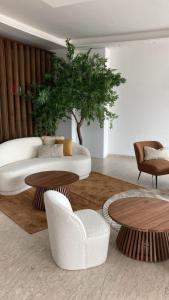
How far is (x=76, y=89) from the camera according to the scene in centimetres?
547

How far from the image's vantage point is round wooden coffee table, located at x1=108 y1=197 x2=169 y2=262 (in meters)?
2.35

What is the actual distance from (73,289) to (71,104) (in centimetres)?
415

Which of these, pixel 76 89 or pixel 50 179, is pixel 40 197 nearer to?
pixel 50 179

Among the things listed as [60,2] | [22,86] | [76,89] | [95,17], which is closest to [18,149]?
[22,86]

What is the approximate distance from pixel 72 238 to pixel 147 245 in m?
0.77

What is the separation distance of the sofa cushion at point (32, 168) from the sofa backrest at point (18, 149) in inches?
6.3

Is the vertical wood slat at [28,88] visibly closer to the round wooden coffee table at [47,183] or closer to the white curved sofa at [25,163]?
the white curved sofa at [25,163]

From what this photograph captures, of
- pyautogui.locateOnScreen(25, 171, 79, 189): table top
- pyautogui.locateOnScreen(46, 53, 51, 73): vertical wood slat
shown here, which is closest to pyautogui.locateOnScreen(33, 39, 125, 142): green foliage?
pyautogui.locateOnScreen(46, 53, 51, 73): vertical wood slat

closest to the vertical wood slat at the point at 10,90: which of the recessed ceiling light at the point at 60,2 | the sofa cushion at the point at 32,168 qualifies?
the sofa cushion at the point at 32,168

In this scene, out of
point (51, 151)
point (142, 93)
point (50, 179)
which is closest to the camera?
point (50, 179)

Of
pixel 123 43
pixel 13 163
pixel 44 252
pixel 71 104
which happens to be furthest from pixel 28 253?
pixel 123 43

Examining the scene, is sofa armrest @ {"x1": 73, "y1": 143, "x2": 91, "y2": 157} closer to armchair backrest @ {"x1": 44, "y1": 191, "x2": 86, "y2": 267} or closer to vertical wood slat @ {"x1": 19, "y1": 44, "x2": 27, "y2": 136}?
vertical wood slat @ {"x1": 19, "y1": 44, "x2": 27, "y2": 136}

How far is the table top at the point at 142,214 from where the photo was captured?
229 centimetres

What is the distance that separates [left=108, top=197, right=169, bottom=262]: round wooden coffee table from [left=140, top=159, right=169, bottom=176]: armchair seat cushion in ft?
5.88
